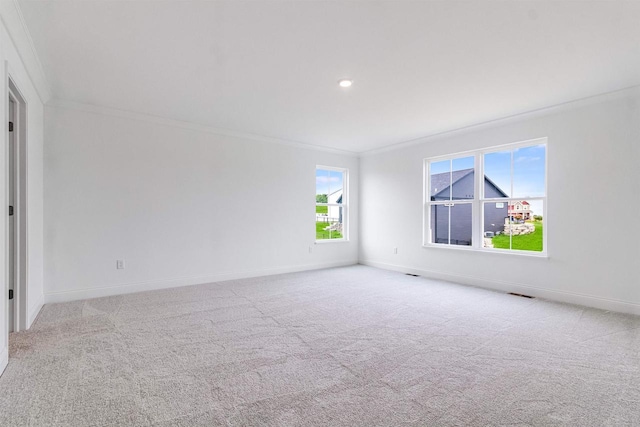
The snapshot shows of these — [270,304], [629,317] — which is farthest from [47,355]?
[629,317]

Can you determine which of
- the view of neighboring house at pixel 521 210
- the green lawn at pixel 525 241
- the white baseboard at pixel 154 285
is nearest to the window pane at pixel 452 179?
the view of neighboring house at pixel 521 210

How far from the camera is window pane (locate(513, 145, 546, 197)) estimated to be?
14.1 ft

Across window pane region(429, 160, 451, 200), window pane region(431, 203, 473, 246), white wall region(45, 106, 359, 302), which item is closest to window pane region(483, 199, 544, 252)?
window pane region(431, 203, 473, 246)

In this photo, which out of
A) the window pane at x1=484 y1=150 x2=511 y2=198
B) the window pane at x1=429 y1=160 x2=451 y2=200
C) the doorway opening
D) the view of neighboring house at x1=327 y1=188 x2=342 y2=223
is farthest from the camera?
the view of neighboring house at x1=327 y1=188 x2=342 y2=223

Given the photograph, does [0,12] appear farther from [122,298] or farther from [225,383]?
[122,298]

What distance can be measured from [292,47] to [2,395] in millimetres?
3064

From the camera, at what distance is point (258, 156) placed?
554 centimetres

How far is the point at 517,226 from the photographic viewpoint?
4.57m

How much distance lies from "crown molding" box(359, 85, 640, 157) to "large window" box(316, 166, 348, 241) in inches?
44.6

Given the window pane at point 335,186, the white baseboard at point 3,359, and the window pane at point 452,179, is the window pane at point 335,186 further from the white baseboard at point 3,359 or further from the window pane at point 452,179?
the white baseboard at point 3,359

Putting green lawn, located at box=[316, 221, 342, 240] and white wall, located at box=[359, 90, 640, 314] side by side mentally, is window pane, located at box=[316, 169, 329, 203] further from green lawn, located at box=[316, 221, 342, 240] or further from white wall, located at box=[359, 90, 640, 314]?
white wall, located at box=[359, 90, 640, 314]

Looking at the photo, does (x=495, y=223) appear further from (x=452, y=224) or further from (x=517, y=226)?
(x=452, y=224)

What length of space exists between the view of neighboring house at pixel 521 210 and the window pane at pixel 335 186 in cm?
325

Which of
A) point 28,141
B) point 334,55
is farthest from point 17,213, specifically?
point 334,55
